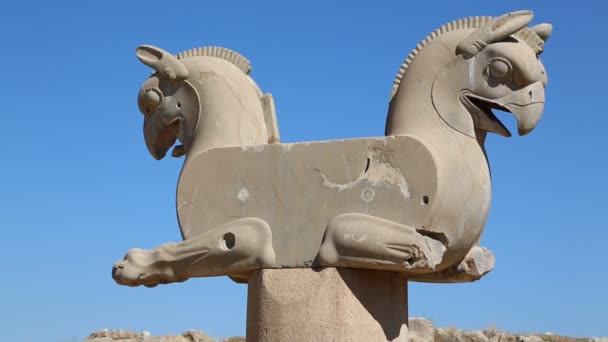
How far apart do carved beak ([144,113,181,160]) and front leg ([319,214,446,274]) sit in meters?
1.98

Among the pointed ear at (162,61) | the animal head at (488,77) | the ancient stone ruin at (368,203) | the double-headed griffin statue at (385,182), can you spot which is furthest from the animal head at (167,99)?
the animal head at (488,77)

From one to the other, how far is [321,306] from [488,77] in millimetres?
2131

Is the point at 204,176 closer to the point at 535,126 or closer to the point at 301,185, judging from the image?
the point at 301,185

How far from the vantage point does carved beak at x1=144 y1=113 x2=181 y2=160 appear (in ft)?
26.1

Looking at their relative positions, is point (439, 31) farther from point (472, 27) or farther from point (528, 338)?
point (528, 338)

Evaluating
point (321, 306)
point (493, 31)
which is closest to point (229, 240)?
point (321, 306)

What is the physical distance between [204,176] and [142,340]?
665cm

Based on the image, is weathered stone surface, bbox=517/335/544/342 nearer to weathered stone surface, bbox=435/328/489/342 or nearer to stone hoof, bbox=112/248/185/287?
weathered stone surface, bbox=435/328/489/342

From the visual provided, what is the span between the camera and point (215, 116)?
7617 millimetres

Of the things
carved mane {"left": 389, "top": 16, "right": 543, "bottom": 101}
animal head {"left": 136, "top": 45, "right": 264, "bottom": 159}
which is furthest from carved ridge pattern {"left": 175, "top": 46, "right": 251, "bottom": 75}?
carved mane {"left": 389, "top": 16, "right": 543, "bottom": 101}

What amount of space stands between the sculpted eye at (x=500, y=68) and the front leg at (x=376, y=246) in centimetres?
134

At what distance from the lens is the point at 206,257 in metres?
7.17

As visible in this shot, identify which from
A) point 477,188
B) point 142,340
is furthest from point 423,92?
point 142,340

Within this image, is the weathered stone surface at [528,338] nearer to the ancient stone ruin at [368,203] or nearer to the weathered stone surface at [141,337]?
the weathered stone surface at [141,337]
